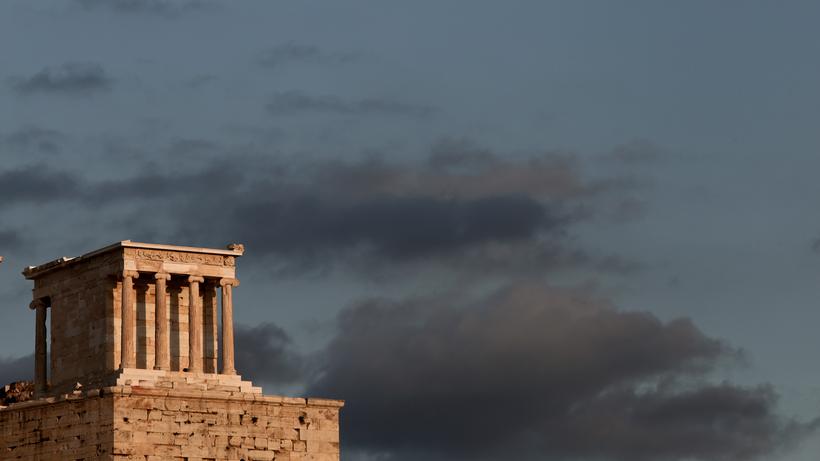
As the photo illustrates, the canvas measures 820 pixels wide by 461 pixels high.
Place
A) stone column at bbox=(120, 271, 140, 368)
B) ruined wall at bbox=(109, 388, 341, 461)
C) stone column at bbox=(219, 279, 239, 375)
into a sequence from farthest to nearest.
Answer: stone column at bbox=(219, 279, 239, 375) < stone column at bbox=(120, 271, 140, 368) < ruined wall at bbox=(109, 388, 341, 461)

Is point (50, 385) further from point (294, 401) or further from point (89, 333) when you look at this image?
point (294, 401)

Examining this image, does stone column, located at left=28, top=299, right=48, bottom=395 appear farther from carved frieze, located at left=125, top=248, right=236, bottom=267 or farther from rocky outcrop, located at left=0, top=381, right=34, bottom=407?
rocky outcrop, located at left=0, top=381, right=34, bottom=407

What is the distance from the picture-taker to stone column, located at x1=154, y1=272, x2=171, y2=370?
252 feet

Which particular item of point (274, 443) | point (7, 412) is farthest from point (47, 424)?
point (274, 443)

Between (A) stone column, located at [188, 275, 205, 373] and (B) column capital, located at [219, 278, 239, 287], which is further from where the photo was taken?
(B) column capital, located at [219, 278, 239, 287]

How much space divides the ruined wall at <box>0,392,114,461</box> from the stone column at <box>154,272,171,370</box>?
11.1ft

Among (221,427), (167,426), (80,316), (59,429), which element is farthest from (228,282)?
(59,429)

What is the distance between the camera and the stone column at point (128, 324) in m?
76.1

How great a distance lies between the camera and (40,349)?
79.9 metres

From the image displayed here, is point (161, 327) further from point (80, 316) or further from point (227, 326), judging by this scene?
point (80, 316)

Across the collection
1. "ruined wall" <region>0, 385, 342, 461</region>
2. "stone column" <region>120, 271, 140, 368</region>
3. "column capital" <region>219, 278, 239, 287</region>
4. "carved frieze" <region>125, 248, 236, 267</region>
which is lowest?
"ruined wall" <region>0, 385, 342, 461</region>

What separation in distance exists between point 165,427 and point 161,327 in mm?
3937

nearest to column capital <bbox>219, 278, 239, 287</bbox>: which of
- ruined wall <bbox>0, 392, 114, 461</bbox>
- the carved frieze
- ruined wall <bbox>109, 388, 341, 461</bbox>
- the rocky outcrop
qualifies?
the carved frieze

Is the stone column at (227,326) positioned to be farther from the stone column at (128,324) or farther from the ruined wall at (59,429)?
the ruined wall at (59,429)
